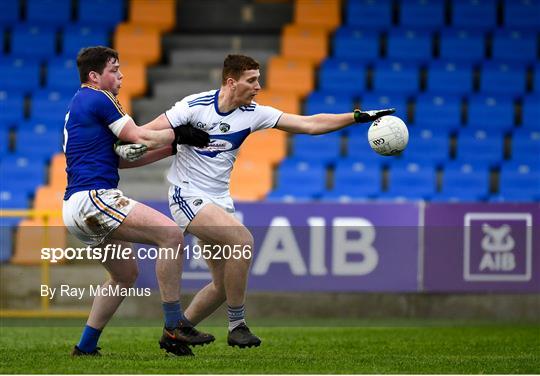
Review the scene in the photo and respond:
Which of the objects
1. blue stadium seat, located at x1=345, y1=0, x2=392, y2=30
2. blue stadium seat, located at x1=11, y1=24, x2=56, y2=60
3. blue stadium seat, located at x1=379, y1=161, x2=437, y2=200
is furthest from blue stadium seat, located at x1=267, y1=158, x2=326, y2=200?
blue stadium seat, located at x1=11, y1=24, x2=56, y2=60

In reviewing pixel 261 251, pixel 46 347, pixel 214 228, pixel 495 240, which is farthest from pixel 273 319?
pixel 214 228

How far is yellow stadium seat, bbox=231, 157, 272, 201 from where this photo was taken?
599 inches

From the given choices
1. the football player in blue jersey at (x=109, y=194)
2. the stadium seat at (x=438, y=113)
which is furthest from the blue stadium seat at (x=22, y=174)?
the football player in blue jersey at (x=109, y=194)

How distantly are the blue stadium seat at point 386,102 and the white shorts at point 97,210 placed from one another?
8634 millimetres

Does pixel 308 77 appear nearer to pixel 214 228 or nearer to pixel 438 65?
pixel 438 65

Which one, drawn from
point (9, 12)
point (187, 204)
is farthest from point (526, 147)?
point (187, 204)

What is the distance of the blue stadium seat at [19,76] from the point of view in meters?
17.5

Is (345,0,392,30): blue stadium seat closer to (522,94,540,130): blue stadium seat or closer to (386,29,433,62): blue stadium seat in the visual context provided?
(386,29,433,62): blue stadium seat

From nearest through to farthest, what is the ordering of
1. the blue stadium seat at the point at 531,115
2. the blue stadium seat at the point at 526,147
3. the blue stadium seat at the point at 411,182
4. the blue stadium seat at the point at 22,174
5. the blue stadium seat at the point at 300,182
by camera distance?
the blue stadium seat at the point at 300,182
the blue stadium seat at the point at 411,182
the blue stadium seat at the point at 22,174
the blue stadium seat at the point at 526,147
the blue stadium seat at the point at 531,115

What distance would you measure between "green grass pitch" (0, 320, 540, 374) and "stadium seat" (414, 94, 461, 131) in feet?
14.9

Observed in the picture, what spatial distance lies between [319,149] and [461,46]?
2974 millimetres

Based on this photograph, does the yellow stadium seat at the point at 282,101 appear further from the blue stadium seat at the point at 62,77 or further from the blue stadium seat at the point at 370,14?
the blue stadium seat at the point at 62,77

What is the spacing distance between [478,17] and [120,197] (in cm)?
1086

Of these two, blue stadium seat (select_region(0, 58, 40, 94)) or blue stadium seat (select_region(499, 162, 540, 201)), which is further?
blue stadium seat (select_region(0, 58, 40, 94))
